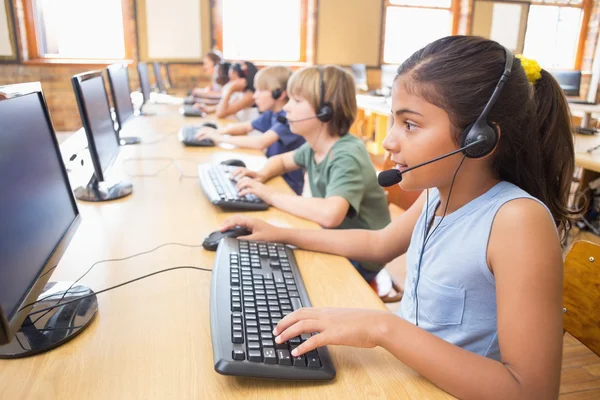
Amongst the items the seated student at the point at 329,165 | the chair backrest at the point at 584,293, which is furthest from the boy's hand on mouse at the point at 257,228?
the chair backrest at the point at 584,293

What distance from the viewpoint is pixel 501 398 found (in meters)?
0.60

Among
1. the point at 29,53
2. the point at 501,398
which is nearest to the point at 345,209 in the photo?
the point at 501,398

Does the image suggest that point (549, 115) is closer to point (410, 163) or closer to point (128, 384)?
point (410, 163)

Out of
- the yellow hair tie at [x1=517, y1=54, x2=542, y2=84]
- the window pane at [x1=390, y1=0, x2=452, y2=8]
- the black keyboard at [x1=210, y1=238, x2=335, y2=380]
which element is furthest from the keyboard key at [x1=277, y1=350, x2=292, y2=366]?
the window pane at [x1=390, y1=0, x2=452, y2=8]

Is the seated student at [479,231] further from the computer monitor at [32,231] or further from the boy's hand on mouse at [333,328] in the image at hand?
the computer monitor at [32,231]

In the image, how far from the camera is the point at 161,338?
0.72 m

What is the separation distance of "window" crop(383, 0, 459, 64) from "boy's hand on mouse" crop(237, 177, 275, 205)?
5300 mm

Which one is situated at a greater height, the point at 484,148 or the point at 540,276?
the point at 484,148

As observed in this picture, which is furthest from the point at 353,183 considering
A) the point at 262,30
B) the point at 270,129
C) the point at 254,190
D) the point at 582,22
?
the point at 582,22

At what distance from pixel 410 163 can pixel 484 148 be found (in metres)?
0.12

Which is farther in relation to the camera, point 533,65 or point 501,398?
point 533,65

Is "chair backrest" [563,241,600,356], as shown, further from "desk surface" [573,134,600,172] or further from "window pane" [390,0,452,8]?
"window pane" [390,0,452,8]

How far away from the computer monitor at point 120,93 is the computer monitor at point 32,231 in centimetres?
114

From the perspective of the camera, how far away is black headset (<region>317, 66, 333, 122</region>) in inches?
62.0
